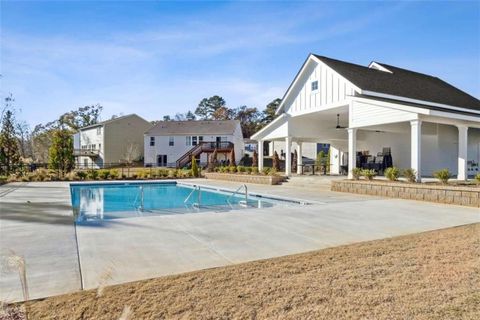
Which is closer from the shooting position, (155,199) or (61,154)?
(155,199)

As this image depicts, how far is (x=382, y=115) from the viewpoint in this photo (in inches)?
538

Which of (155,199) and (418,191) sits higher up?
(418,191)

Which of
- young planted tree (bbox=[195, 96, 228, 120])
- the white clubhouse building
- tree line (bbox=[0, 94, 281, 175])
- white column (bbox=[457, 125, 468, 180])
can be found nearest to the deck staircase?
tree line (bbox=[0, 94, 281, 175])

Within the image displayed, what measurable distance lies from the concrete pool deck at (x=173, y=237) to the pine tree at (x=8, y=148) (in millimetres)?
14462

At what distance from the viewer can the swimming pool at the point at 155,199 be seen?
10703 millimetres

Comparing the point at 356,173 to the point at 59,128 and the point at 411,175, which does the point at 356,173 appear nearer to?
the point at 411,175

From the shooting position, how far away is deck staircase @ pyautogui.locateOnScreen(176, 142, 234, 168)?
38844 mm

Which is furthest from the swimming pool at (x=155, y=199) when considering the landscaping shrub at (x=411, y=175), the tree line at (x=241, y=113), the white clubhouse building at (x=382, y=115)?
the tree line at (x=241, y=113)

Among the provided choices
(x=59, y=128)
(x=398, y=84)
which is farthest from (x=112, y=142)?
(x=398, y=84)

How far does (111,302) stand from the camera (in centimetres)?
312

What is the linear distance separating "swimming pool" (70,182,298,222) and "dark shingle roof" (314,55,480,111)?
25.8 feet

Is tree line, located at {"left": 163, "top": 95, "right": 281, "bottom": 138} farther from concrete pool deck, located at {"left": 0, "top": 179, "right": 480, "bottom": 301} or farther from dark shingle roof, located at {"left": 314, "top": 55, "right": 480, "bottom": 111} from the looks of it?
concrete pool deck, located at {"left": 0, "top": 179, "right": 480, "bottom": 301}

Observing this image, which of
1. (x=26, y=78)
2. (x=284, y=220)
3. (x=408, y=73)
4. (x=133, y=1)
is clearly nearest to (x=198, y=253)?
(x=284, y=220)

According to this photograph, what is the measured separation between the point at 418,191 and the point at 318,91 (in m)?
8.12
